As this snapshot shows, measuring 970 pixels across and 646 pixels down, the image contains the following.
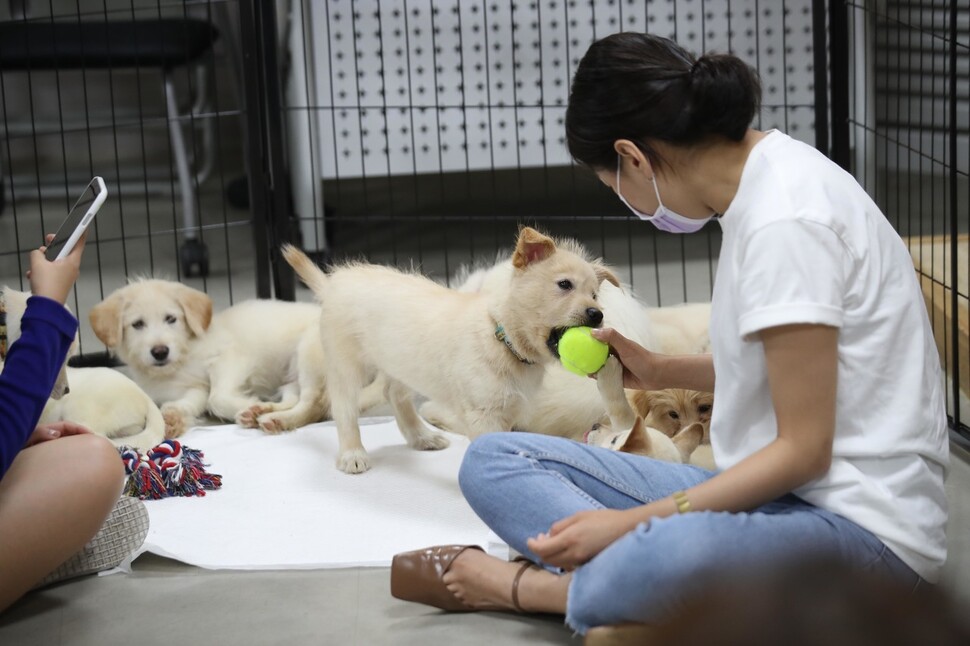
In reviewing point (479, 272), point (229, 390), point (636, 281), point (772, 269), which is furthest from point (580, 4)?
point (772, 269)

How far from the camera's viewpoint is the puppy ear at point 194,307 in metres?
3.28

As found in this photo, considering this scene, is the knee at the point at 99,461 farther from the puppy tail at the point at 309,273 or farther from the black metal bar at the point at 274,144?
the black metal bar at the point at 274,144

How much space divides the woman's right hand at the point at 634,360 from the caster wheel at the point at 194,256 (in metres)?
2.64

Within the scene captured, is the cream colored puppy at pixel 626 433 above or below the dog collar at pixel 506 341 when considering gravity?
below

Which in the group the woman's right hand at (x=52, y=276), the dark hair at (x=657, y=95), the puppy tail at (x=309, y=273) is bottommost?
the puppy tail at (x=309, y=273)

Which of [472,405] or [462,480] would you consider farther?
[472,405]

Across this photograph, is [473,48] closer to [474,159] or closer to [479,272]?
[474,159]

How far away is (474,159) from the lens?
450cm

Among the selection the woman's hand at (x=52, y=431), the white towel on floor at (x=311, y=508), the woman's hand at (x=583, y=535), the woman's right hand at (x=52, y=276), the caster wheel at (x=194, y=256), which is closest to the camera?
the woman's hand at (x=583, y=535)

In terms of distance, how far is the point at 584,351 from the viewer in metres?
2.21

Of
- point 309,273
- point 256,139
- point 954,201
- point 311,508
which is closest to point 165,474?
point 311,508

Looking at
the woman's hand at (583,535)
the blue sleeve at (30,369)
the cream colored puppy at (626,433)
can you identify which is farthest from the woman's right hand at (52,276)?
the cream colored puppy at (626,433)

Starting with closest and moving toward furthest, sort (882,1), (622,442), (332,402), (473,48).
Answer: (622,442)
(332,402)
(473,48)
(882,1)

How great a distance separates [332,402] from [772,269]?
1.52 m
